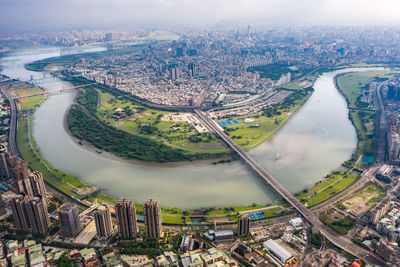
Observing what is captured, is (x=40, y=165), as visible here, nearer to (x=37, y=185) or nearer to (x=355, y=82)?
(x=37, y=185)

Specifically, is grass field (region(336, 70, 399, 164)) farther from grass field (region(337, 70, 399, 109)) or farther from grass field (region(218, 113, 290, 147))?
grass field (region(218, 113, 290, 147))

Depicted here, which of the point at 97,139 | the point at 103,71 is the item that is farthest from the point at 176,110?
the point at 103,71

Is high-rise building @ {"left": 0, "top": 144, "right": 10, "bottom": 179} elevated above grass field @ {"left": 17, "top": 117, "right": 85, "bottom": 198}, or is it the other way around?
Answer: high-rise building @ {"left": 0, "top": 144, "right": 10, "bottom": 179}

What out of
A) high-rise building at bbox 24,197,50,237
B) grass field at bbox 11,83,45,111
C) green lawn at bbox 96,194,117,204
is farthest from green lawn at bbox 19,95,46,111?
high-rise building at bbox 24,197,50,237

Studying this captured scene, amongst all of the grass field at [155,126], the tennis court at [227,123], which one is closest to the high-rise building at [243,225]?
the grass field at [155,126]

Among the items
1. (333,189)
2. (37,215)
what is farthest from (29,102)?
(333,189)

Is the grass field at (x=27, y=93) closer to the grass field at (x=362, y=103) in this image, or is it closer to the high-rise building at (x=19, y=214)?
the high-rise building at (x=19, y=214)
